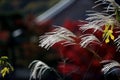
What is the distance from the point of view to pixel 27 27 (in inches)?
297

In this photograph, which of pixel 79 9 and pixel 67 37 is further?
pixel 79 9

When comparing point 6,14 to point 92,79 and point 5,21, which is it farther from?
point 92,79

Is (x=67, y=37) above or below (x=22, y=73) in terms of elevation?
above

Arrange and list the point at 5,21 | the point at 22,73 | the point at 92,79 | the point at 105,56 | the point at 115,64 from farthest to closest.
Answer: the point at 5,21 < the point at 22,73 < the point at 92,79 < the point at 105,56 < the point at 115,64

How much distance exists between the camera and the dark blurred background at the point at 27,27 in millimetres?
6363

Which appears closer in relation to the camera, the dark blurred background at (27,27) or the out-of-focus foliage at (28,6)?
the dark blurred background at (27,27)

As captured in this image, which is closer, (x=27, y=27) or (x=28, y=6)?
(x=27, y=27)

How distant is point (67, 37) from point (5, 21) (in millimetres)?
5758

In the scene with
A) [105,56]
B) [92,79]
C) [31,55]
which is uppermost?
[105,56]

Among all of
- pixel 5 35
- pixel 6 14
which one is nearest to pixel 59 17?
pixel 5 35

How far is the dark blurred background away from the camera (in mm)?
6363

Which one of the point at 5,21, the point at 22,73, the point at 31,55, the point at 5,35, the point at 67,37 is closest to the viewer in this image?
the point at 67,37

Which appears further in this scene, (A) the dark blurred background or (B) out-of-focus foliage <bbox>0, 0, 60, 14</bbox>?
(B) out-of-focus foliage <bbox>0, 0, 60, 14</bbox>

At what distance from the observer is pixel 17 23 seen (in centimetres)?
775
